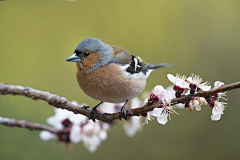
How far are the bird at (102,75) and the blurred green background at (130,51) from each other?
75 centimetres

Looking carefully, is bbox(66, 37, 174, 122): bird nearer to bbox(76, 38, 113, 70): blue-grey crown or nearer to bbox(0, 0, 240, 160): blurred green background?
bbox(76, 38, 113, 70): blue-grey crown

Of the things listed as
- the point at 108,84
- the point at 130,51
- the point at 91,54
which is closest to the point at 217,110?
the point at 108,84

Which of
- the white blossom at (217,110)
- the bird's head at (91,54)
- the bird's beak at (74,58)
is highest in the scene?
the bird's head at (91,54)

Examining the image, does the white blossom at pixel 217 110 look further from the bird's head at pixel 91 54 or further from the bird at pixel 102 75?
the bird's head at pixel 91 54

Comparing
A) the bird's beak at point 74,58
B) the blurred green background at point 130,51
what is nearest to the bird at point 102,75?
the bird's beak at point 74,58

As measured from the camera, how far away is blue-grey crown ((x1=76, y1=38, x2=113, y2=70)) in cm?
209

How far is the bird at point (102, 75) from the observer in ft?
6.93

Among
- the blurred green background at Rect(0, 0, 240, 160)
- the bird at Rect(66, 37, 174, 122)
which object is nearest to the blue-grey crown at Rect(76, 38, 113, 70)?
the bird at Rect(66, 37, 174, 122)

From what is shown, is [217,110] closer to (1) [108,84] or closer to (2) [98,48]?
(1) [108,84]

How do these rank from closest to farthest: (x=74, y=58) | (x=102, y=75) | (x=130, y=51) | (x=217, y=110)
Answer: (x=217, y=110) → (x=74, y=58) → (x=102, y=75) → (x=130, y=51)

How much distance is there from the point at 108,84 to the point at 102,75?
0.37 ft

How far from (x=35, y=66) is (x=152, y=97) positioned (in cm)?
215

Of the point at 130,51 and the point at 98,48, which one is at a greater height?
the point at 130,51

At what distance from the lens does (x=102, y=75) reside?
7.16 feet
